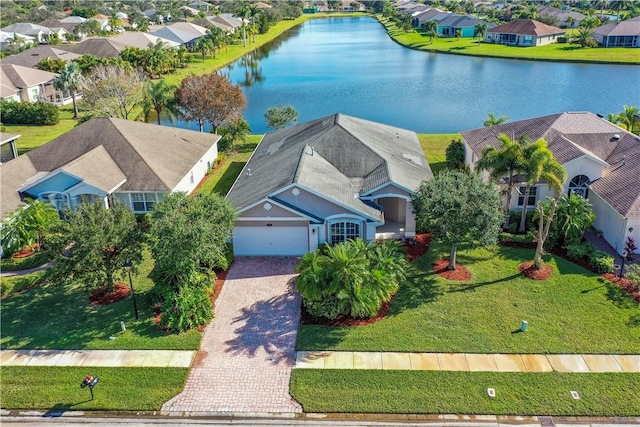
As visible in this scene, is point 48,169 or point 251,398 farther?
point 48,169

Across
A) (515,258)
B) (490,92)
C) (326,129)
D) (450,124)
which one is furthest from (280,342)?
(490,92)

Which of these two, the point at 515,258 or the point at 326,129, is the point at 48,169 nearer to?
the point at 326,129

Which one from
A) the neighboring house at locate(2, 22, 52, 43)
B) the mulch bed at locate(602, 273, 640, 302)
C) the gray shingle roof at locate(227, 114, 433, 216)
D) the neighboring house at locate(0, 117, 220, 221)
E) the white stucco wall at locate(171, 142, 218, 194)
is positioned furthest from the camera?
the neighboring house at locate(2, 22, 52, 43)

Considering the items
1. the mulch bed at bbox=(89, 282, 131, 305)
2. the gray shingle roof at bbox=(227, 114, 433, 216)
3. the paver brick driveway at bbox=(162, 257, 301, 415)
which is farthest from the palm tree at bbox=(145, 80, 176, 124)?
the mulch bed at bbox=(89, 282, 131, 305)

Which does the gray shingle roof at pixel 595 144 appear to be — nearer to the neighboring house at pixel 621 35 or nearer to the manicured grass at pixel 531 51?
the manicured grass at pixel 531 51

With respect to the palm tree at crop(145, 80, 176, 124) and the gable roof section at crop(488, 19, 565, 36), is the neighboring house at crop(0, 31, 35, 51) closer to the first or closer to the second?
the palm tree at crop(145, 80, 176, 124)

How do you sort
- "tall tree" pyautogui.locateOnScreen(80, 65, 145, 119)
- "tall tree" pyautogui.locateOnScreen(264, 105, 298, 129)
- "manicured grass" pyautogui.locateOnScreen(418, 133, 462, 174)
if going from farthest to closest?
1. "tall tree" pyautogui.locateOnScreen(80, 65, 145, 119)
2. "tall tree" pyautogui.locateOnScreen(264, 105, 298, 129)
3. "manicured grass" pyautogui.locateOnScreen(418, 133, 462, 174)

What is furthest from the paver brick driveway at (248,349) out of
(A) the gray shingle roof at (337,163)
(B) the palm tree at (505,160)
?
(B) the palm tree at (505,160)
